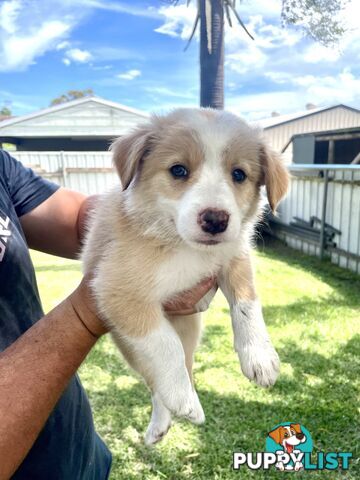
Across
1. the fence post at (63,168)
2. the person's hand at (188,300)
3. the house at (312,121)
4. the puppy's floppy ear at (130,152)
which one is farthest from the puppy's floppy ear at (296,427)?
the house at (312,121)

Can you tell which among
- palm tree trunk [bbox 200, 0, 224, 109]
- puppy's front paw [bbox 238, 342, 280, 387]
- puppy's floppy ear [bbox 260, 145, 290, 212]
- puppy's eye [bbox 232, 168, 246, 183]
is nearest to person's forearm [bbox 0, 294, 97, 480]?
puppy's front paw [bbox 238, 342, 280, 387]

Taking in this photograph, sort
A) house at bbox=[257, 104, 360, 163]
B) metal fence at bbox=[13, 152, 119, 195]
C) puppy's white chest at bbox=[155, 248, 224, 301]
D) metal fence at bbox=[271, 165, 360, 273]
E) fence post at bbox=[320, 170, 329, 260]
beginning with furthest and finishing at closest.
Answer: house at bbox=[257, 104, 360, 163] → metal fence at bbox=[13, 152, 119, 195] → fence post at bbox=[320, 170, 329, 260] → metal fence at bbox=[271, 165, 360, 273] → puppy's white chest at bbox=[155, 248, 224, 301]

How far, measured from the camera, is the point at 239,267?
211 centimetres

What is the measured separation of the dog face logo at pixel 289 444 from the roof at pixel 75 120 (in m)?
15.6

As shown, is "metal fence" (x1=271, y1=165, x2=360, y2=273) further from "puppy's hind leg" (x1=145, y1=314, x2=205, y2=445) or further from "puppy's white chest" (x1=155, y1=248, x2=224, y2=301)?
"puppy's white chest" (x1=155, y1=248, x2=224, y2=301)

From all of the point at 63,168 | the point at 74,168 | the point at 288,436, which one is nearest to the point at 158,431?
the point at 288,436

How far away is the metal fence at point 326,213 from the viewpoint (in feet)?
26.0

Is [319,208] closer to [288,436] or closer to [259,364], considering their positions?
[288,436]

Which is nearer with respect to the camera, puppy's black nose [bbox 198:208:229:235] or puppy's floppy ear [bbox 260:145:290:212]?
puppy's black nose [bbox 198:208:229:235]

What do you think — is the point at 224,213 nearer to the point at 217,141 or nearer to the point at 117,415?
the point at 217,141

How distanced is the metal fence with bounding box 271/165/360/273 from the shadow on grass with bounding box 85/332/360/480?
154 inches

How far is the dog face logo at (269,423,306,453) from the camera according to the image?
3.50 meters

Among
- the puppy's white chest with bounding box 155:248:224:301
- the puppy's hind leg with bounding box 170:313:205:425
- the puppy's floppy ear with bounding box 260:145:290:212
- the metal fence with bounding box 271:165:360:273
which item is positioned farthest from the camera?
the metal fence with bounding box 271:165:360:273

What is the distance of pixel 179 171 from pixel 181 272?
0.44m
